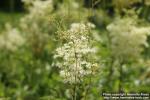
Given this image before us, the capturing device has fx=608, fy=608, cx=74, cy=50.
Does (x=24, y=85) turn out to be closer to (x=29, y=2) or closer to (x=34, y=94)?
(x=34, y=94)

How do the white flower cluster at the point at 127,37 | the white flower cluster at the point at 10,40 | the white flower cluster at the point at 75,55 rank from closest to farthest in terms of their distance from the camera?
the white flower cluster at the point at 75,55 < the white flower cluster at the point at 127,37 < the white flower cluster at the point at 10,40

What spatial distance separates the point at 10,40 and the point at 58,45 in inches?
96.0

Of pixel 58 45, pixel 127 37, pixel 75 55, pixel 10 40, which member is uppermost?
pixel 10 40

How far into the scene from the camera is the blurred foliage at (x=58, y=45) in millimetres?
6367

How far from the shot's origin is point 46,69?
774cm

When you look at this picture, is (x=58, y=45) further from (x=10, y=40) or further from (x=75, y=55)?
(x=10, y=40)

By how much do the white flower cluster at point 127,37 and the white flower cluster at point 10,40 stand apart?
6.35 ft

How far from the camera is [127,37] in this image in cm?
640

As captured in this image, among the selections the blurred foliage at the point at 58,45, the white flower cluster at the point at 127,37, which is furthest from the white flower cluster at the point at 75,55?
the white flower cluster at the point at 127,37

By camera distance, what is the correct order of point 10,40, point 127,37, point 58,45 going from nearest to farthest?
point 58,45 < point 127,37 < point 10,40

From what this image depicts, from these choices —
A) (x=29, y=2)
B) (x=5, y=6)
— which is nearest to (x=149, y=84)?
(x=29, y=2)

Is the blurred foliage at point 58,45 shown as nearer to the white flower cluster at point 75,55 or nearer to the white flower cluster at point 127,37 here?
the white flower cluster at point 127,37

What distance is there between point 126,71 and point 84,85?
2810 millimetres

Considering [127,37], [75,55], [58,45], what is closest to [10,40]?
[127,37]
